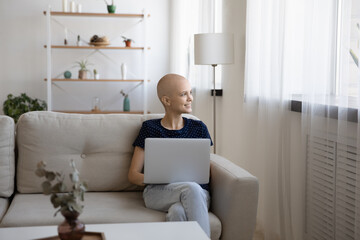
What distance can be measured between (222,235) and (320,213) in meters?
0.54

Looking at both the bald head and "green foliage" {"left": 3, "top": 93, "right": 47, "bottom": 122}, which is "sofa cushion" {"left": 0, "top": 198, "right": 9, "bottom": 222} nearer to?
the bald head

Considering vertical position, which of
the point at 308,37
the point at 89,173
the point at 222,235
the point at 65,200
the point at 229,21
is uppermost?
the point at 229,21

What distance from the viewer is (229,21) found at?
4.00 meters

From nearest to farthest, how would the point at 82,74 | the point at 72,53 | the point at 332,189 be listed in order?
the point at 332,189
the point at 82,74
the point at 72,53

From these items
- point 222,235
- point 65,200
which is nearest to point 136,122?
point 222,235

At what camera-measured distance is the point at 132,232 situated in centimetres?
155

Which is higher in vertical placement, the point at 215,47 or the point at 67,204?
the point at 215,47

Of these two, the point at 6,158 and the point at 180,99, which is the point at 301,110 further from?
the point at 6,158

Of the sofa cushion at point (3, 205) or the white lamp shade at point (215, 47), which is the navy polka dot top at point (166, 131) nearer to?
the sofa cushion at point (3, 205)

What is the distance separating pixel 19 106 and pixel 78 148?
342 cm

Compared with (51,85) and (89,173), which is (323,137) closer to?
(89,173)

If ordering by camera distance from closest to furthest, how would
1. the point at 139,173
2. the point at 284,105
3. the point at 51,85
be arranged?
the point at 139,173
the point at 284,105
the point at 51,85

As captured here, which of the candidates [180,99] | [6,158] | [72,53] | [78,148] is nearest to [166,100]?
[180,99]

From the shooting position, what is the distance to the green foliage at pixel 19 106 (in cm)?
554
